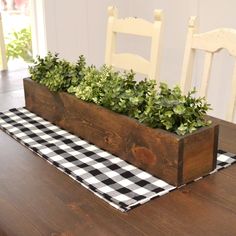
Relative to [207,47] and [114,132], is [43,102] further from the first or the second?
[207,47]

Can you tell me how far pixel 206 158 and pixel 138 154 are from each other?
164mm

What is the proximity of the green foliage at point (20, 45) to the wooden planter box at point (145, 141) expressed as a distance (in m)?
1.51

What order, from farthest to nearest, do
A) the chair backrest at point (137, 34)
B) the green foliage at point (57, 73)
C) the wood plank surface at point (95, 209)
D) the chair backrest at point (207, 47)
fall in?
the chair backrest at point (137, 34)
the chair backrest at point (207, 47)
the green foliage at point (57, 73)
the wood plank surface at point (95, 209)

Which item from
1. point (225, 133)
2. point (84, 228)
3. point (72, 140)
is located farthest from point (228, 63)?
point (84, 228)

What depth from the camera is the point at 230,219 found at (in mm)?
769

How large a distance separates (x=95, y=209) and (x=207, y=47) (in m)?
0.95

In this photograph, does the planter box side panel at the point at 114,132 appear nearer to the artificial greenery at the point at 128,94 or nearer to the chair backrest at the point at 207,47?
the artificial greenery at the point at 128,94

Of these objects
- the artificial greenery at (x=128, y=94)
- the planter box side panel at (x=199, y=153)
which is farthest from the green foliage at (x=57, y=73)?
the planter box side panel at (x=199, y=153)

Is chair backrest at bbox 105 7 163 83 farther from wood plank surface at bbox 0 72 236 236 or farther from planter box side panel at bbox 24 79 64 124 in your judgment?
wood plank surface at bbox 0 72 236 236

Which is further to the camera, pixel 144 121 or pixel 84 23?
pixel 84 23

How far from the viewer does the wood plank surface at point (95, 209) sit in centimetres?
74

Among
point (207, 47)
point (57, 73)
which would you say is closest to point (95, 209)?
point (57, 73)

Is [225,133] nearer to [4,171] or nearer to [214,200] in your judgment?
[214,200]

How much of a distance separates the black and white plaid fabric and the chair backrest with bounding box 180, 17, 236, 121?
512 mm
